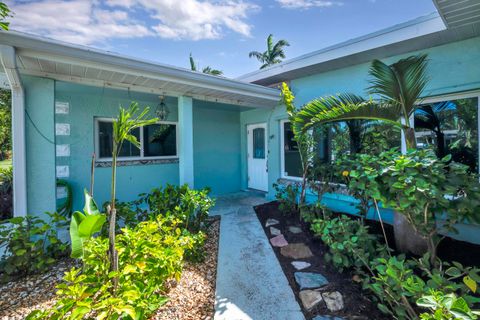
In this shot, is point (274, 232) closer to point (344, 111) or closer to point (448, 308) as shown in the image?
point (344, 111)

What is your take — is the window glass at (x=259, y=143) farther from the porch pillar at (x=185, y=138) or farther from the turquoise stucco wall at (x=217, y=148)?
the porch pillar at (x=185, y=138)

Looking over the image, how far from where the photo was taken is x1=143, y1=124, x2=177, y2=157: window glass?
21.5 ft

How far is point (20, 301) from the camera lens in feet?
8.50

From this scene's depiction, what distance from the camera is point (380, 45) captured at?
4309mm

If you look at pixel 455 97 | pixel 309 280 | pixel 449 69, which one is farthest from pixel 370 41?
pixel 309 280

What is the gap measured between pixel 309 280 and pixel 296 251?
A: 0.77 m

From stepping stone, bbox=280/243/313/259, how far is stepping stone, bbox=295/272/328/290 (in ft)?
1.56

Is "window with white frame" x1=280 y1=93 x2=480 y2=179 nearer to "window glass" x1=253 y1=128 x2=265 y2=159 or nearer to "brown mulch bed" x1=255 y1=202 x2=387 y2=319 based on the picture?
"brown mulch bed" x1=255 y1=202 x2=387 y2=319

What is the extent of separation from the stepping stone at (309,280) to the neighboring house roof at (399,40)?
371 cm

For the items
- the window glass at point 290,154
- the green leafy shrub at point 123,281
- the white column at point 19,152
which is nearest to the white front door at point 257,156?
the window glass at point 290,154

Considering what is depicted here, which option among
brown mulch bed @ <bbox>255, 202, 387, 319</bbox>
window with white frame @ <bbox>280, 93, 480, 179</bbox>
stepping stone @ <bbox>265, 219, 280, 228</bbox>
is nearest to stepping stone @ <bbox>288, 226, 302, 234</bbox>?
brown mulch bed @ <bbox>255, 202, 387, 319</bbox>

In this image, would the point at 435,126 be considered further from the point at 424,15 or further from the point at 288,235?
the point at 288,235

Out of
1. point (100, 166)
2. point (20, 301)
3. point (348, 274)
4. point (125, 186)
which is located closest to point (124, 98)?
point (100, 166)

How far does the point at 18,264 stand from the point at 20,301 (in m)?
0.51
